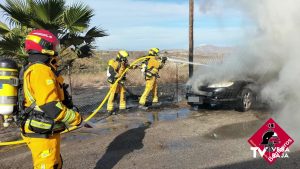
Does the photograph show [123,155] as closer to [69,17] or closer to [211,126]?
[211,126]

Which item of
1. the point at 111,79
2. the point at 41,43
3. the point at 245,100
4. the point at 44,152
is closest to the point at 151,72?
the point at 111,79

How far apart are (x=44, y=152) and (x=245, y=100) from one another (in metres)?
7.21

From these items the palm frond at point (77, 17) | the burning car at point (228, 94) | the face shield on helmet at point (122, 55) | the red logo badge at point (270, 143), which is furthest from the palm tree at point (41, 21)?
the red logo badge at point (270, 143)

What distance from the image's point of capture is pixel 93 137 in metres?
7.34

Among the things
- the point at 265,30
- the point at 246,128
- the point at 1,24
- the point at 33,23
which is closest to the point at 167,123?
the point at 246,128

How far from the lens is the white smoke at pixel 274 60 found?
7480 mm

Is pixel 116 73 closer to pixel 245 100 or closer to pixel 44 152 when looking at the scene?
pixel 245 100

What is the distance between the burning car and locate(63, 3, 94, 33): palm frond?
357cm

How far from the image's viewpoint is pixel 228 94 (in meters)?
9.55

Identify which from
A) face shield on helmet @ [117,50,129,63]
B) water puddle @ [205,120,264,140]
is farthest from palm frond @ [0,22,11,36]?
water puddle @ [205,120,264,140]

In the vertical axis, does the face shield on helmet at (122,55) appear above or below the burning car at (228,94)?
above

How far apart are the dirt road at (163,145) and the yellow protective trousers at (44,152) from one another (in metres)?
1.91

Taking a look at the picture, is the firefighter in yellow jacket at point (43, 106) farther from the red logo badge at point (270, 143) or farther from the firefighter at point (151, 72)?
the firefighter at point (151, 72)

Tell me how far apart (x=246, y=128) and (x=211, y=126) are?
772 mm
